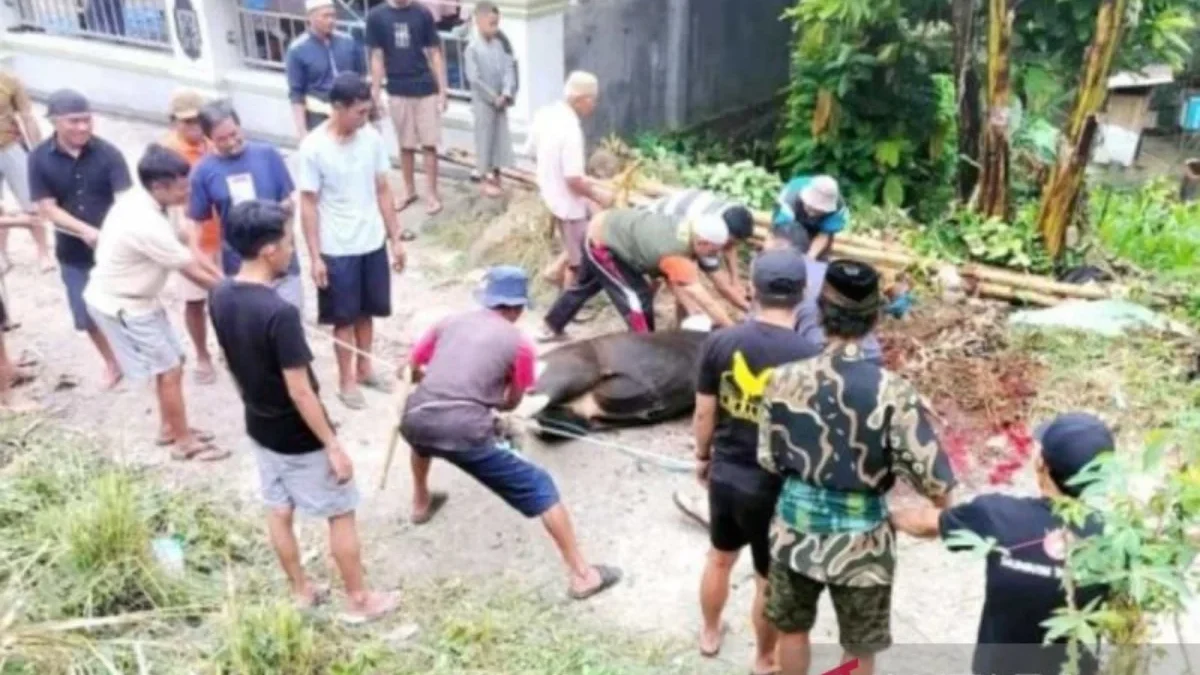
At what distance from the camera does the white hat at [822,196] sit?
19.5ft

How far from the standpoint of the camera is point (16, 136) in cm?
746

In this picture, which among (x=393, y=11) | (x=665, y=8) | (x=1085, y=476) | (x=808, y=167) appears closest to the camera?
(x=1085, y=476)

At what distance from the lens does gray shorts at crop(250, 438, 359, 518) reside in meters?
4.55

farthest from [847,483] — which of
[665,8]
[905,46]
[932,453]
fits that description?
[665,8]

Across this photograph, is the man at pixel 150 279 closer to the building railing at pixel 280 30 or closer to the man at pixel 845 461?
the man at pixel 845 461

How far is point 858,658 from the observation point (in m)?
3.95

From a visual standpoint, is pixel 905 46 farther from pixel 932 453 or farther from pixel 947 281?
pixel 932 453

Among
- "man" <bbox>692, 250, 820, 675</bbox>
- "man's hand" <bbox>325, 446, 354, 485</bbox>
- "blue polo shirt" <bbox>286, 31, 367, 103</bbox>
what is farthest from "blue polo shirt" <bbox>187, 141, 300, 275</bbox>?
"man" <bbox>692, 250, 820, 675</bbox>

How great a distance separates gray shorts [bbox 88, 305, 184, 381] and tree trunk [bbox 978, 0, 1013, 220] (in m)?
5.23

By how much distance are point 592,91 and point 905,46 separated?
146 inches

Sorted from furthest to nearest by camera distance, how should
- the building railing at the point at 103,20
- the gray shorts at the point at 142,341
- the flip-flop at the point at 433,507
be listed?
1. the building railing at the point at 103,20
2. the gray shorts at the point at 142,341
3. the flip-flop at the point at 433,507

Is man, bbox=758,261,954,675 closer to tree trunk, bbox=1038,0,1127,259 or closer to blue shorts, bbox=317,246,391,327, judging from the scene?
blue shorts, bbox=317,246,391,327

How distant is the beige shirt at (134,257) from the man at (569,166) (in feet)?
7.51

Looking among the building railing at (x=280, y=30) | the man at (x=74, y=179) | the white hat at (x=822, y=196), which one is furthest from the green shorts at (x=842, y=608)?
the building railing at (x=280, y=30)
